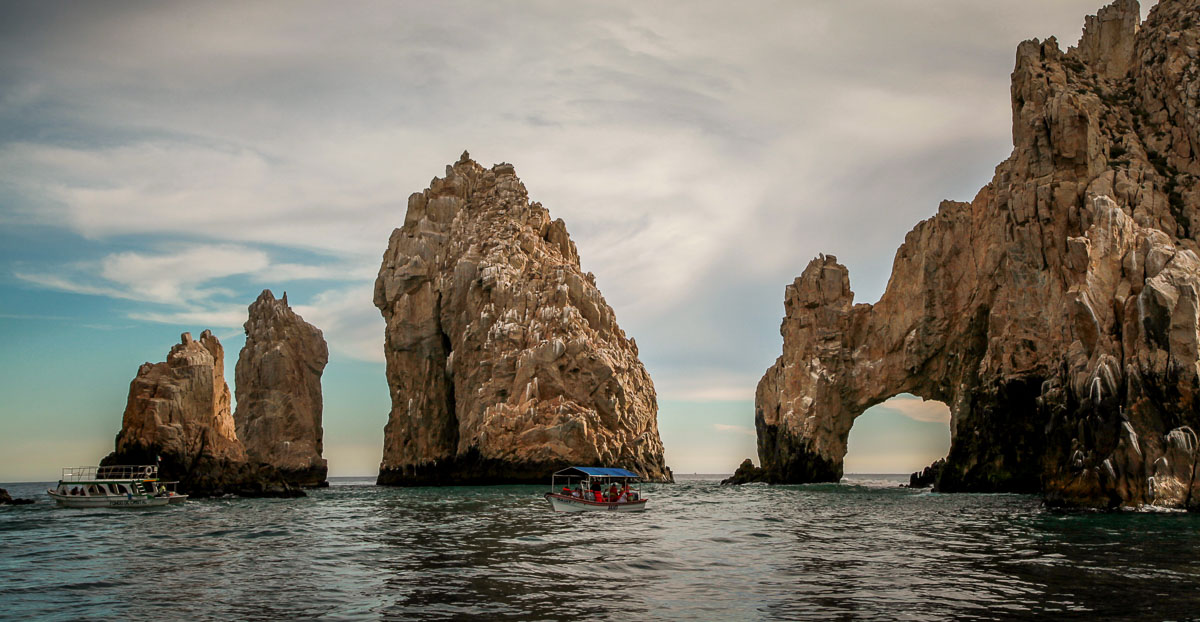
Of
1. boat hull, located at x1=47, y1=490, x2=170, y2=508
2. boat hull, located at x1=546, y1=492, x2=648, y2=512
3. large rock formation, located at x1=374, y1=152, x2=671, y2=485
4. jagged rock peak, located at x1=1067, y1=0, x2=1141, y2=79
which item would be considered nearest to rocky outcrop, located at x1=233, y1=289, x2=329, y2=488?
large rock formation, located at x1=374, y1=152, x2=671, y2=485

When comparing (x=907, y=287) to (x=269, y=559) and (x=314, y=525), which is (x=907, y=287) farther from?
(x=269, y=559)

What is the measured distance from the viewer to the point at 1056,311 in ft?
205

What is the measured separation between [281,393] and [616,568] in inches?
4469

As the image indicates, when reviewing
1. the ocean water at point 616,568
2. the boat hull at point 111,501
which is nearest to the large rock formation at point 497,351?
the boat hull at point 111,501

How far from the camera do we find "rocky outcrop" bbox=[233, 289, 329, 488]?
128 metres

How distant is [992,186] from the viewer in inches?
3174

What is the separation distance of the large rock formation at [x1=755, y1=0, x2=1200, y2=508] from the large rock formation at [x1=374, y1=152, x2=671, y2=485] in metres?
19.8

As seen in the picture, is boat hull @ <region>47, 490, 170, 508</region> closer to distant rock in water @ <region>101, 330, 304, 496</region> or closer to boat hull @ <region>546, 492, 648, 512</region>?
distant rock in water @ <region>101, 330, 304, 496</region>

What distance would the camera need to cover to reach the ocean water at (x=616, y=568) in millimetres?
20594

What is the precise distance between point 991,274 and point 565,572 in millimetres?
61535

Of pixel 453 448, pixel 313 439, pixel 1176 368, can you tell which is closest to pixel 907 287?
pixel 1176 368

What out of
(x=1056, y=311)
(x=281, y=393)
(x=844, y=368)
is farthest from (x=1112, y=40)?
(x=281, y=393)

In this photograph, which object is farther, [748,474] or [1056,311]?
[748,474]

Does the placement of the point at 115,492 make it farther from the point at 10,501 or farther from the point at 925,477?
the point at 925,477
